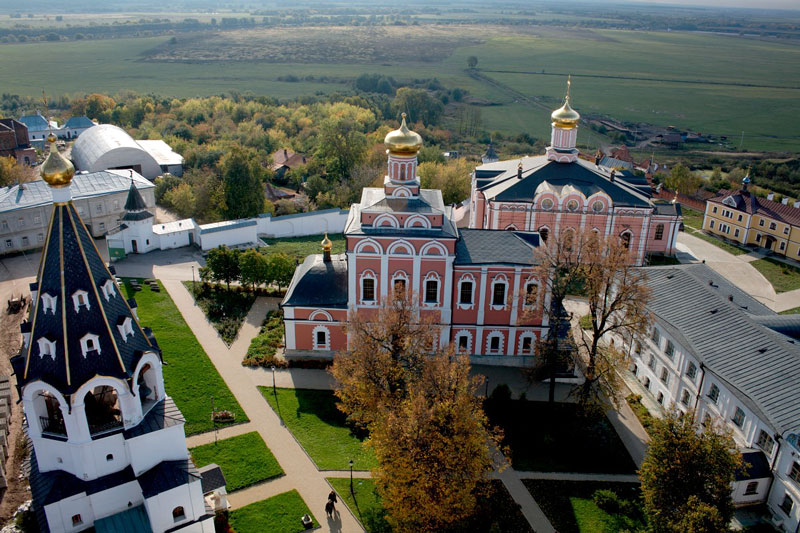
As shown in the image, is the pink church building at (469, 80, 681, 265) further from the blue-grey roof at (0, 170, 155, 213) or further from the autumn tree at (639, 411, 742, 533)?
the blue-grey roof at (0, 170, 155, 213)

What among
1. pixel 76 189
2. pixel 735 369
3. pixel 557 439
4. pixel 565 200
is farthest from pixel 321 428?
pixel 76 189

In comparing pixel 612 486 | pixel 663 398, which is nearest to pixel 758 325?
pixel 663 398

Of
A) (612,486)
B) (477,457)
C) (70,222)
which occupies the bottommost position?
(612,486)

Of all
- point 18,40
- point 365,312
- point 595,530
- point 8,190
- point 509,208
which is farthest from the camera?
point 18,40

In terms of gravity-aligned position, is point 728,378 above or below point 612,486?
above

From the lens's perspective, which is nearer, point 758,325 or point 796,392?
point 796,392

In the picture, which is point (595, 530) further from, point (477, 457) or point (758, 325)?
point (758, 325)

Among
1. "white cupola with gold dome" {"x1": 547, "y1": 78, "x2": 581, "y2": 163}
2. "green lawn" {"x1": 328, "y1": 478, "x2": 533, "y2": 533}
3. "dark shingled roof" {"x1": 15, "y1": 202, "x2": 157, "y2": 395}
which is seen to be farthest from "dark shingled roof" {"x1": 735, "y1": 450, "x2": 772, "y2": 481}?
"white cupola with gold dome" {"x1": 547, "y1": 78, "x2": 581, "y2": 163}
